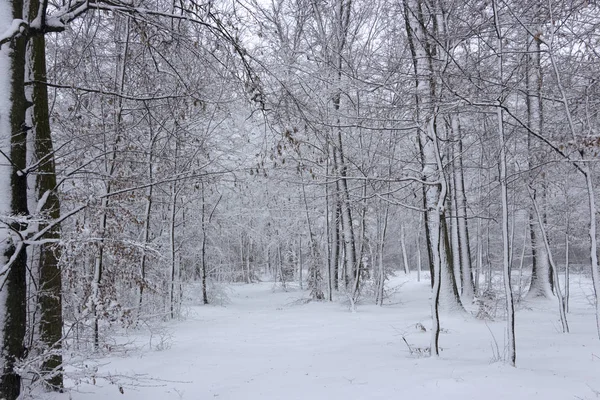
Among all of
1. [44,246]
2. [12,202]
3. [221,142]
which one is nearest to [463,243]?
[221,142]

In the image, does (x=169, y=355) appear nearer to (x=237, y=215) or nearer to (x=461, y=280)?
(x=461, y=280)

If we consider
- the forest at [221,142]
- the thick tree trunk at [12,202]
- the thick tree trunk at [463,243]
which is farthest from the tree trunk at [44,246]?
the thick tree trunk at [463,243]

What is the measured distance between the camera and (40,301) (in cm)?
411

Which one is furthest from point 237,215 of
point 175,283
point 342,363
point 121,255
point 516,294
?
point 121,255

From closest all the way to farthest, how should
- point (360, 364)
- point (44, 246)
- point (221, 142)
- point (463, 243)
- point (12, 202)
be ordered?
point (12, 202) → point (44, 246) → point (360, 364) → point (463, 243) → point (221, 142)

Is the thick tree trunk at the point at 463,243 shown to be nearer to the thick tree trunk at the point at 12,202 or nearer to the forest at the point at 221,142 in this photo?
the forest at the point at 221,142

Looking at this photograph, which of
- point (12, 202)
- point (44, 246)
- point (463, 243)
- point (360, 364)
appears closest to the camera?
point (12, 202)

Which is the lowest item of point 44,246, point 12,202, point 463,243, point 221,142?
point 463,243

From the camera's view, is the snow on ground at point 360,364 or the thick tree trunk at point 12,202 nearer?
the thick tree trunk at point 12,202

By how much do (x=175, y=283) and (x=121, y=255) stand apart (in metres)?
9.51

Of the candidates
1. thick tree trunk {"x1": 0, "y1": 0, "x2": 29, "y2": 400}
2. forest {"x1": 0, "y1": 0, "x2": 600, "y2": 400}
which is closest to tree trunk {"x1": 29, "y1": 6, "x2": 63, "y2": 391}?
forest {"x1": 0, "y1": 0, "x2": 600, "y2": 400}

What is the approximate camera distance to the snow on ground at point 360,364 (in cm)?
422

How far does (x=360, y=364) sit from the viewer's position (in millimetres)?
5562

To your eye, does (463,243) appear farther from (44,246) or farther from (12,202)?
(12,202)
